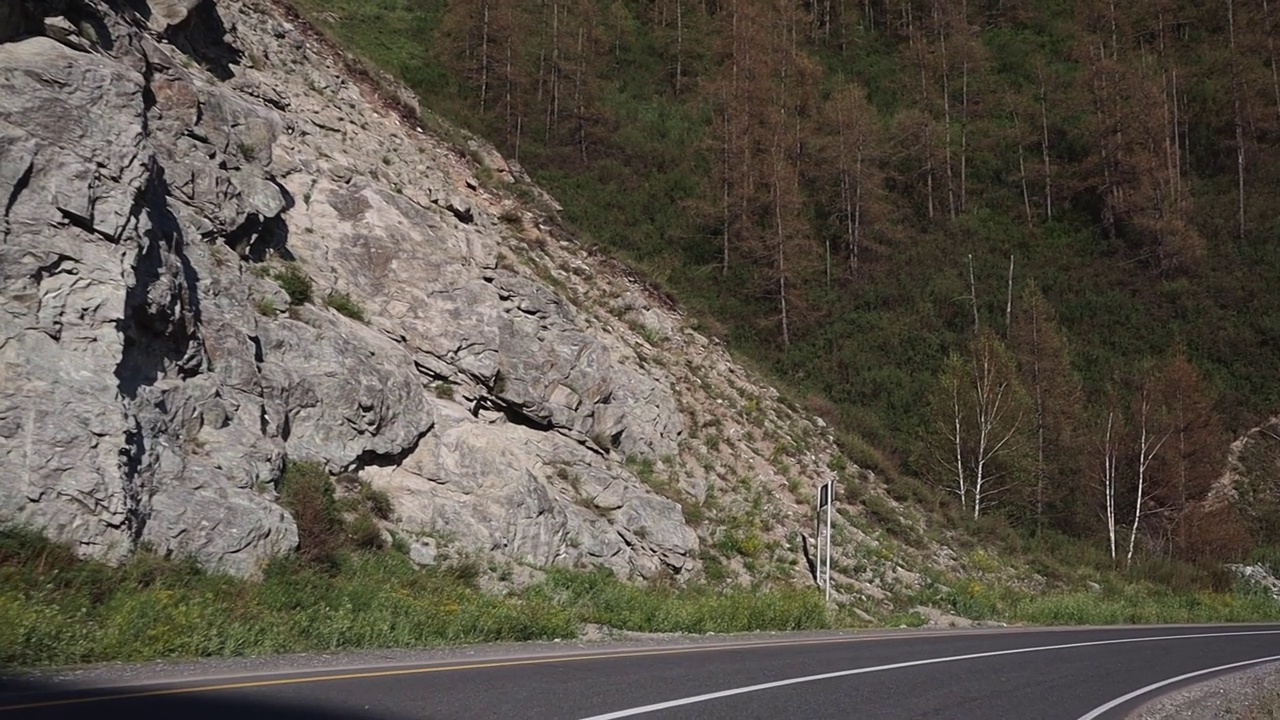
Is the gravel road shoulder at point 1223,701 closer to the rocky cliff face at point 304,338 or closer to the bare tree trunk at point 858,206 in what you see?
the rocky cliff face at point 304,338

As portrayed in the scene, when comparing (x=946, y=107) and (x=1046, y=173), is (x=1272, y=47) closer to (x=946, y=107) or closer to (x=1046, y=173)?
(x=1046, y=173)

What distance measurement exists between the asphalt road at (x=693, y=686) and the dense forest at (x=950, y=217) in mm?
16217

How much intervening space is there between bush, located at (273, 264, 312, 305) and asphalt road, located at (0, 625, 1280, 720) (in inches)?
371

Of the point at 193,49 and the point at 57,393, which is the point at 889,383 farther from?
the point at 57,393

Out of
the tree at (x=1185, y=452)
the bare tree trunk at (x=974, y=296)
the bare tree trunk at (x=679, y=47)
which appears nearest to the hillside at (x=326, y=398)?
the tree at (x=1185, y=452)

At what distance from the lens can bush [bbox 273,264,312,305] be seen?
16.9 m

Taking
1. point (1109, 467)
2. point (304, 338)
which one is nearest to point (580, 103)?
point (1109, 467)

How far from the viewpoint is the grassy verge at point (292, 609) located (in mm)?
8547

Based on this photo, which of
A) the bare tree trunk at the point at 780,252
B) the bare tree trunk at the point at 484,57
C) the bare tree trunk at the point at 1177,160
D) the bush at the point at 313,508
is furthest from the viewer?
the bare tree trunk at the point at 1177,160

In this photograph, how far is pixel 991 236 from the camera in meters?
45.9

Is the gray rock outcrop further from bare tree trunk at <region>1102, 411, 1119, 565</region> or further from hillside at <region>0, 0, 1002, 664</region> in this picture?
bare tree trunk at <region>1102, 411, 1119, 565</region>

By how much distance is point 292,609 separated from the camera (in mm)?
11320

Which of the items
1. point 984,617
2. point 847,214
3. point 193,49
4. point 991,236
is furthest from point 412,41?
point 984,617

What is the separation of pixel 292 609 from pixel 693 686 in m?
5.72
